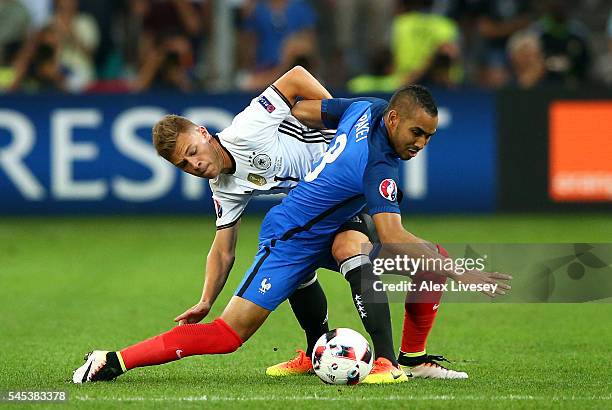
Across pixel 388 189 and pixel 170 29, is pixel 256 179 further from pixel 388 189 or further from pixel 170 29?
pixel 170 29

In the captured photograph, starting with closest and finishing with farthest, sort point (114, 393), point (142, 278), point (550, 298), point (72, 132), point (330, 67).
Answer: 1. point (114, 393)
2. point (550, 298)
3. point (142, 278)
4. point (72, 132)
5. point (330, 67)

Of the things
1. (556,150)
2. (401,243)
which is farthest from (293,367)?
(556,150)

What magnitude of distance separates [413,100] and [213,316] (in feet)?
12.3

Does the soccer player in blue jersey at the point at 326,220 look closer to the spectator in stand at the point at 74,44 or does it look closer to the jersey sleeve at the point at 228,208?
the jersey sleeve at the point at 228,208

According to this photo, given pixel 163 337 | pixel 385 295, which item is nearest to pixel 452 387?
pixel 385 295

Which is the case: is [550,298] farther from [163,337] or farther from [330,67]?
[330,67]

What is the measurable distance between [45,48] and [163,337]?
10.3 m

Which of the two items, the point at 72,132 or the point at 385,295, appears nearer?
the point at 385,295

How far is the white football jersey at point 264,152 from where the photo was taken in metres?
8.32

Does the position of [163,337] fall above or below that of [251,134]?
below

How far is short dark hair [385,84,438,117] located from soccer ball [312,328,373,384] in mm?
1345

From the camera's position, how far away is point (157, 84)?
56.0ft

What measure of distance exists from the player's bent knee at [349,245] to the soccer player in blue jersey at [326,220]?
50 millimetres

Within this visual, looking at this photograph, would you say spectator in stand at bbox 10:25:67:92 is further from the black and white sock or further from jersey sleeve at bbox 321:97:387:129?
the black and white sock
